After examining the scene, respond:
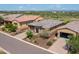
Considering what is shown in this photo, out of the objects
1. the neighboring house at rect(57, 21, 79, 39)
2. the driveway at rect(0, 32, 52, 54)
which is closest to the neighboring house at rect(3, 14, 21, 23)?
the driveway at rect(0, 32, 52, 54)

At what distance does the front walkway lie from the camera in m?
2.13

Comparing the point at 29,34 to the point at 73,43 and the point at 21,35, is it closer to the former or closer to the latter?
the point at 21,35

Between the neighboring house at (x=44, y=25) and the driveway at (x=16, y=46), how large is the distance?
23cm

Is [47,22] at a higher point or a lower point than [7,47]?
higher

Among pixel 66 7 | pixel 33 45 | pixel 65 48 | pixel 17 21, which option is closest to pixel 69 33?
pixel 65 48

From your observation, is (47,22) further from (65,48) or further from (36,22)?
(65,48)

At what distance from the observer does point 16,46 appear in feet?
7.35

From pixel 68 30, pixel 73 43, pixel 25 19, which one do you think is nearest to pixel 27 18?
pixel 25 19

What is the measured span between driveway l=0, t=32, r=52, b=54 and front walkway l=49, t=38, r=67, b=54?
13 centimetres

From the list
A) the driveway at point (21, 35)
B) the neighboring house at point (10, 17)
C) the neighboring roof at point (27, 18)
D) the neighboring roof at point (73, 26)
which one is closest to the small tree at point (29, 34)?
the driveway at point (21, 35)

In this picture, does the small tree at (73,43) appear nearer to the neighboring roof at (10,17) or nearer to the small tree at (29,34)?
the small tree at (29,34)

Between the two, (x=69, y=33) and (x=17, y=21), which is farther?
(x=17, y=21)

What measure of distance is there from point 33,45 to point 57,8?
595mm

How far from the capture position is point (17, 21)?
2.26 m
